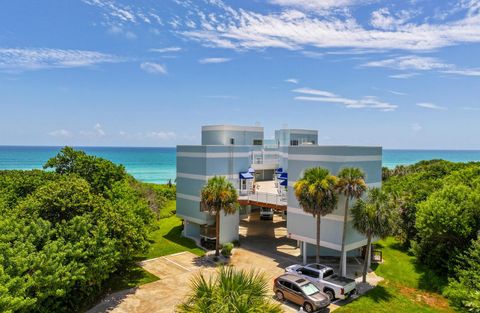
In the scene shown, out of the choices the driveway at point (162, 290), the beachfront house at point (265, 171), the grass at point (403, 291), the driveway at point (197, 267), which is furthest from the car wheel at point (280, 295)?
the beachfront house at point (265, 171)

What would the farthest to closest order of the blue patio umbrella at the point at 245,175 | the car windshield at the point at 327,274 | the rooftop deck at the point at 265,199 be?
the blue patio umbrella at the point at 245,175 < the rooftop deck at the point at 265,199 < the car windshield at the point at 327,274

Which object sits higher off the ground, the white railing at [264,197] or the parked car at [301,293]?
the white railing at [264,197]

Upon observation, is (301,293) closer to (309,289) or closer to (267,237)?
(309,289)

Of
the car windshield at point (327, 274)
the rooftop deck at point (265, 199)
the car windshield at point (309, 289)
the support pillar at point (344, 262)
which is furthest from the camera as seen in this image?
the rooftop deck at point (265, 199)

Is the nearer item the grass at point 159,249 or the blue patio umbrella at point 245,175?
the grass at point 159,249

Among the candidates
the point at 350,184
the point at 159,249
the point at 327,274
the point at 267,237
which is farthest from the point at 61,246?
the point at 267,237

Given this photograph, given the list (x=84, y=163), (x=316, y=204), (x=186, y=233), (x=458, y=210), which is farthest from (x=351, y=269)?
(x=84, y=163)

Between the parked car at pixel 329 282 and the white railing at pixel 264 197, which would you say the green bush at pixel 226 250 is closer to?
the white railing at pixel 264 197
